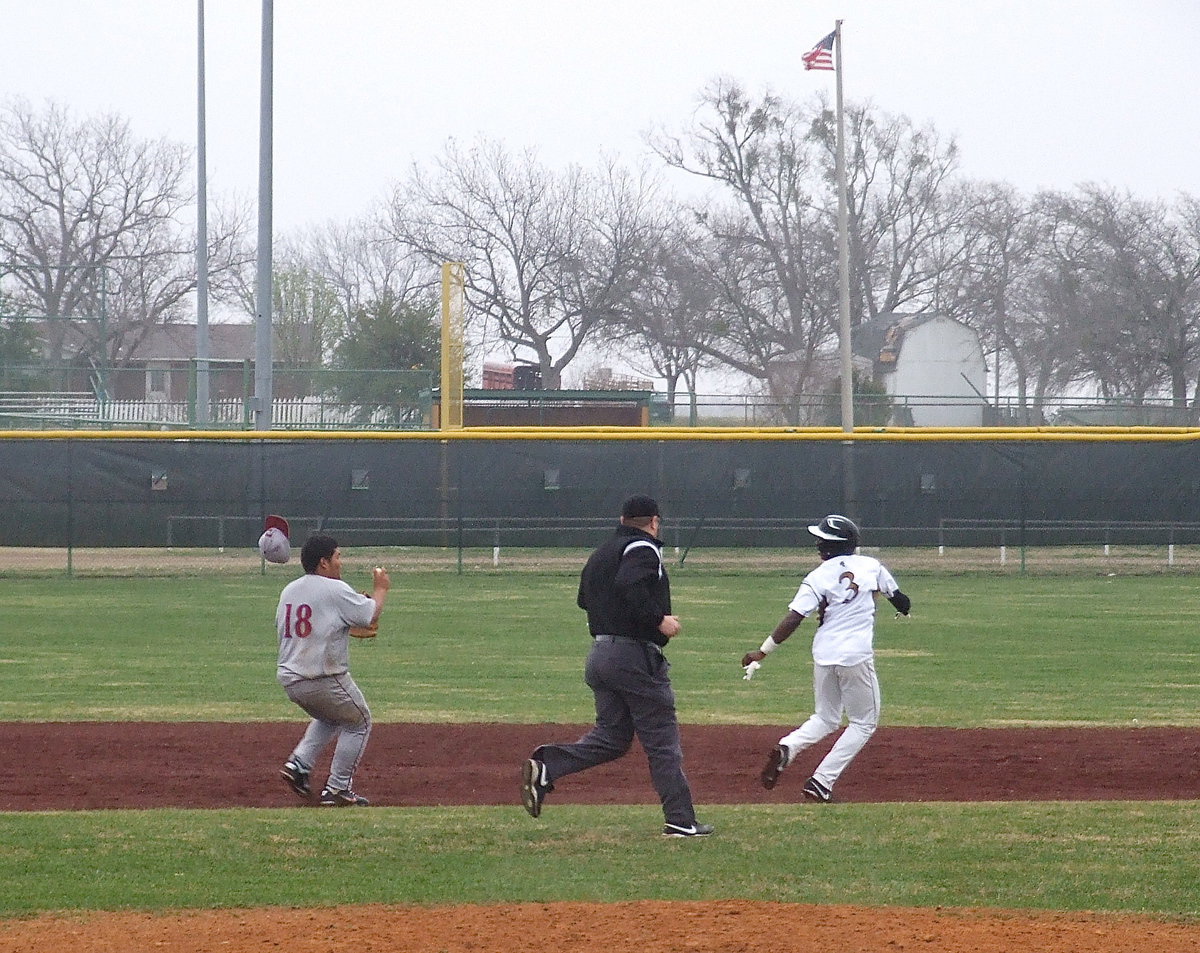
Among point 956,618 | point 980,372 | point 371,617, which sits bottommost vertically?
point 956,618

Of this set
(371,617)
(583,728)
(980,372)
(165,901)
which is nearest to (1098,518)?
(583,728)

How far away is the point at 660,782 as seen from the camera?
7188 mm

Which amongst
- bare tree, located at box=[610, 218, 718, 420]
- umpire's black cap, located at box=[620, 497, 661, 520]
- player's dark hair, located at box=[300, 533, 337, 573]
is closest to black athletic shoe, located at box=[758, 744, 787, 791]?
umpire's black cap, located at box=[620, 497, 661, 520]

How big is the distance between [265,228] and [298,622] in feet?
62.1

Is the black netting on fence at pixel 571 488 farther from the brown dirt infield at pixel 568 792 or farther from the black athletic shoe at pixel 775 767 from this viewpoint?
the black athletic shoe at pixel 775 767

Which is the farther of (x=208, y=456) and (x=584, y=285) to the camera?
(x=584, y=285)

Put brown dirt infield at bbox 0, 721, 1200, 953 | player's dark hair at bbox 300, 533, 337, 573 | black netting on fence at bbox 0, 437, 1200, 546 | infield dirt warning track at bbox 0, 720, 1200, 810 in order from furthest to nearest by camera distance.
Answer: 1. black netting on fence at bbox 0, 437, 1200, 546
2. infield dirt warning track at bbox 0, 720, 1200, 810
3. player's dark hair at bbox 300, 533, 337, 573
4. brown dirt infield at bbox 0, 721, 1200, 953

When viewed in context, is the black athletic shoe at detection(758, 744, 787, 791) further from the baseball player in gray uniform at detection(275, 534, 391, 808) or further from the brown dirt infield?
the baseball player in gray uniform at detection(275, 534, 391, 808)

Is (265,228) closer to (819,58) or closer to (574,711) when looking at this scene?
(819,58)

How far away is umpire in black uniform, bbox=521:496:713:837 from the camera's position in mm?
7012

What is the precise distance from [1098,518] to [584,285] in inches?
964

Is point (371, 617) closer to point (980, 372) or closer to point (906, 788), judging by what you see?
point (906, 788)

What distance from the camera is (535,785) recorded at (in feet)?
24.0

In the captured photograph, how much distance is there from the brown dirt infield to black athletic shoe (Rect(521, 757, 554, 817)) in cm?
122
